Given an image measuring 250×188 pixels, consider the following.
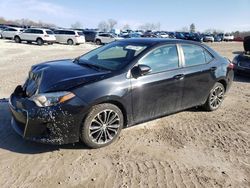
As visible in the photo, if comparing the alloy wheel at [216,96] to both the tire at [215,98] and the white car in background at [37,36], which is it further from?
the white car in background at [37,36]

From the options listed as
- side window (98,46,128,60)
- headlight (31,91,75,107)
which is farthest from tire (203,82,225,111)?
headlight (31,91,75,107)

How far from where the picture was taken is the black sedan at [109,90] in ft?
13.4

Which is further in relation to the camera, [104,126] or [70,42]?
[70,42]

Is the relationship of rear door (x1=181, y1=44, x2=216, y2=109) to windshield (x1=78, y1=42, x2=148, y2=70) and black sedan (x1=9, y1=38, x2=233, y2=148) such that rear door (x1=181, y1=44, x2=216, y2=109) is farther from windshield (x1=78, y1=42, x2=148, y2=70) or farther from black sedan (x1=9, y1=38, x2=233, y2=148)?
windshield (x1=78, y1=42, x2=148, y2=70)

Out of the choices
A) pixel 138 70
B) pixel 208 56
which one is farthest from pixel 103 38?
pixel 138 70

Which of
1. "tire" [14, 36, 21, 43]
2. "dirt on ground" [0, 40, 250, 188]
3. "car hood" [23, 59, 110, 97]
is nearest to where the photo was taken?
"dirt on ground" [0, 40, 250, 188]

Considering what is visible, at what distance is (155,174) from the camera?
3848 millimetres

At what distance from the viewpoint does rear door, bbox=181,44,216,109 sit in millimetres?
5641

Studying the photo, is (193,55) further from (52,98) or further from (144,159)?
(52,98)

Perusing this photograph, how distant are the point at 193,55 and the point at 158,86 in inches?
52.3

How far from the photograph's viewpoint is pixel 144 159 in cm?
425

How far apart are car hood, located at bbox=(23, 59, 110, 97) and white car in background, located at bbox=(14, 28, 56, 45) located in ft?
89.2

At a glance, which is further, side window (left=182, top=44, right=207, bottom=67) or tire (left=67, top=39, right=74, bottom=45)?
tire (left=67, top=39, right=74, bottom=45)

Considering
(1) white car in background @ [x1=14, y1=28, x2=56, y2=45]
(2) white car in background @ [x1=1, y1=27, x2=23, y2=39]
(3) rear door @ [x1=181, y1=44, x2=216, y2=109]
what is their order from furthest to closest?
(2) white car in background @ [x1=1, y1=27, x2=23, y2=39], (1) white car in background @ [x1=14, y1=28, x2=56, y2=45], (3) rear door @ [x1=181, y1=44, x2=216, y2=109]
